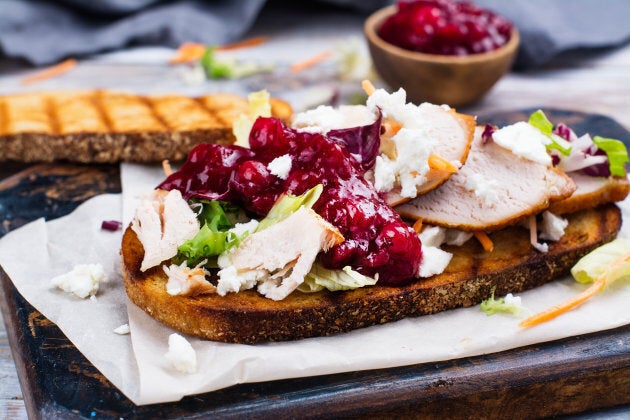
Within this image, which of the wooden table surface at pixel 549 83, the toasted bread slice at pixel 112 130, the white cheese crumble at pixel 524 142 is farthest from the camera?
the wooden table surface at pixel 549 83

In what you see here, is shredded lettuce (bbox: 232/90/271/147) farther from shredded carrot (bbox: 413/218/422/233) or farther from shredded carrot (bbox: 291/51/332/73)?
shredded carrot (bbox: 291/51/332/73)

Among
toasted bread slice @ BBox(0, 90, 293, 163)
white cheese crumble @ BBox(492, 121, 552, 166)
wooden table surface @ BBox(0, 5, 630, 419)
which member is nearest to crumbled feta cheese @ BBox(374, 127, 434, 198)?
white cheese crumble @ BBox(492, 121, 552, 166)

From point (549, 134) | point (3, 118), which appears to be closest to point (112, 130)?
point (3, 118)

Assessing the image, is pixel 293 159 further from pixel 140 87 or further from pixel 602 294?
pixel 140 87

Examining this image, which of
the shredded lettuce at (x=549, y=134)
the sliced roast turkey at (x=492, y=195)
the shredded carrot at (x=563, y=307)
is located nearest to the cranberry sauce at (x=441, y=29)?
the shredded lettuce at (x=549, y=134)

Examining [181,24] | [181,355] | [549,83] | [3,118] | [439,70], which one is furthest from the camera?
[181,24]

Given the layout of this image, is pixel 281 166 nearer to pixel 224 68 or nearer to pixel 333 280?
pixel 333 280

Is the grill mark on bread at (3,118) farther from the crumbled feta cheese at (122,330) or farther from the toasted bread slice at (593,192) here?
the toasted bread slice at (593,192)
